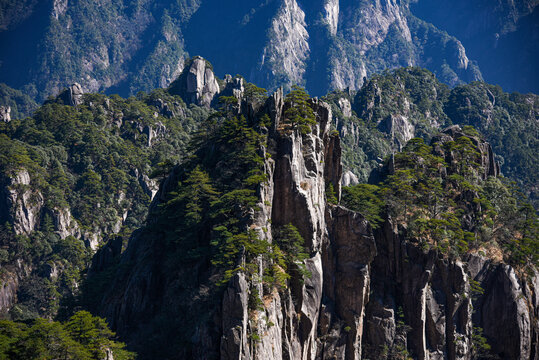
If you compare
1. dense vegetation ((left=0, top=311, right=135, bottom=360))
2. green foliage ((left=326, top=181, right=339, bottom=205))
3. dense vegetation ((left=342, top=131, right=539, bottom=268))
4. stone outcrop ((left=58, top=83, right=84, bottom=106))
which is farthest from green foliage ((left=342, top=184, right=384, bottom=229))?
stone outcrop ((left=58, top=83, right=84, bottom=106))

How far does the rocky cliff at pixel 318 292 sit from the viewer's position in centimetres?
4722

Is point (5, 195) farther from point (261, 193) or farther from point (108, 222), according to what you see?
point (261, 193)

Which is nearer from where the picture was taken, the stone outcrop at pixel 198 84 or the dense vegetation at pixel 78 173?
the dense vegetation at pixel 78 173

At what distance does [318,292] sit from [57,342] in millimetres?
24863

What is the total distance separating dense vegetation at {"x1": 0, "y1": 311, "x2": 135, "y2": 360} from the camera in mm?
41031

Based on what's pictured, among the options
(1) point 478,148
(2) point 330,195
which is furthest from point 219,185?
(1) point 478,148

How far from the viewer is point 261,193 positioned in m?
53.6

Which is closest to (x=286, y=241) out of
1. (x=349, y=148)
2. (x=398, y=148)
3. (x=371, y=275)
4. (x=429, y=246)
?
(x=371, y=275)

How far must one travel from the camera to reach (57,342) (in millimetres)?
41938

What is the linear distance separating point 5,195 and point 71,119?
3143 cm

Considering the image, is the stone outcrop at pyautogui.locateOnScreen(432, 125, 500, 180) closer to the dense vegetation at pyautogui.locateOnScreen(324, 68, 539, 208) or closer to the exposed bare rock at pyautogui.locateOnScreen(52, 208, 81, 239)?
the dense vegetation at pyautogui.locateOnScreen(324, 68, 539, 208)

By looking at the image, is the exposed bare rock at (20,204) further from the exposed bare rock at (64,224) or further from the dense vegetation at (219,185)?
the exposed bare rock at (64,224)

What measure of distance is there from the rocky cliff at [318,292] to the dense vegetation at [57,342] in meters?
7.00

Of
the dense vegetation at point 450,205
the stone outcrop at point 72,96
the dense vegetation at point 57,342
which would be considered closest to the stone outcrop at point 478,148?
the dense vegetation at point 450,205
